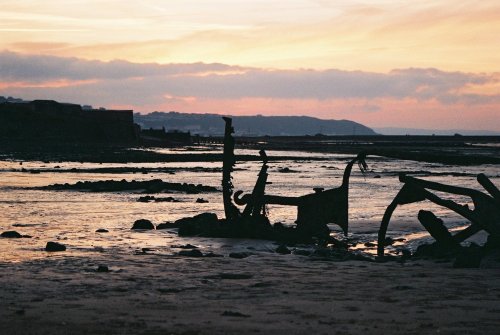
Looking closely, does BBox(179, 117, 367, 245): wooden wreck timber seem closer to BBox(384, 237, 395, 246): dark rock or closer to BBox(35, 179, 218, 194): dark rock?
BBox(384, 237, 395, 246): dark rock

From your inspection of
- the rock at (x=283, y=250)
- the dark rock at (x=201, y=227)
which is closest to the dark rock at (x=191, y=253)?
the rock at (x=283, y=250)

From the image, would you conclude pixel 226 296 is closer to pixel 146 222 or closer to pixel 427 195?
pixel 427 195

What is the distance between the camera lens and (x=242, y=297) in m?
9.48

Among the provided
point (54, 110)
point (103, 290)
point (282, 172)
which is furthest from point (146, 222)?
point (54, 110)

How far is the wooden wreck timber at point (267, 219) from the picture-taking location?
15.1 meters

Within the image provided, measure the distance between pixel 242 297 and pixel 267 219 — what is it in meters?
6.63

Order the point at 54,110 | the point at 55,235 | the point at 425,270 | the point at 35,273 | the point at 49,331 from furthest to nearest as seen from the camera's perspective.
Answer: the point at 54,110, the point at 55,235, the point at 425,270, the point at 35,273, the point at 49,331

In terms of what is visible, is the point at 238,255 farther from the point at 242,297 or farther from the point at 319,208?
the point at 242,297

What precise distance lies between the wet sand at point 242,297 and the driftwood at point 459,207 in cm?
86

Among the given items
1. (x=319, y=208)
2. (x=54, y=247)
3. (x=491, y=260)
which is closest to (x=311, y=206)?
(x=319, y=208)

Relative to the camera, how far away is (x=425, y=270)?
12.0 m

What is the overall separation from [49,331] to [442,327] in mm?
3777

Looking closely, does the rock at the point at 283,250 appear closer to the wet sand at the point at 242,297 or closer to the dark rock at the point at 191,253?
the wet sand at the point at 242,297

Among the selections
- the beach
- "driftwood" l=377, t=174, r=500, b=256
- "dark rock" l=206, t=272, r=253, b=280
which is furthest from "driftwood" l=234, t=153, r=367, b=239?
"dark rock" l=206, t=272, r=253, b=280
